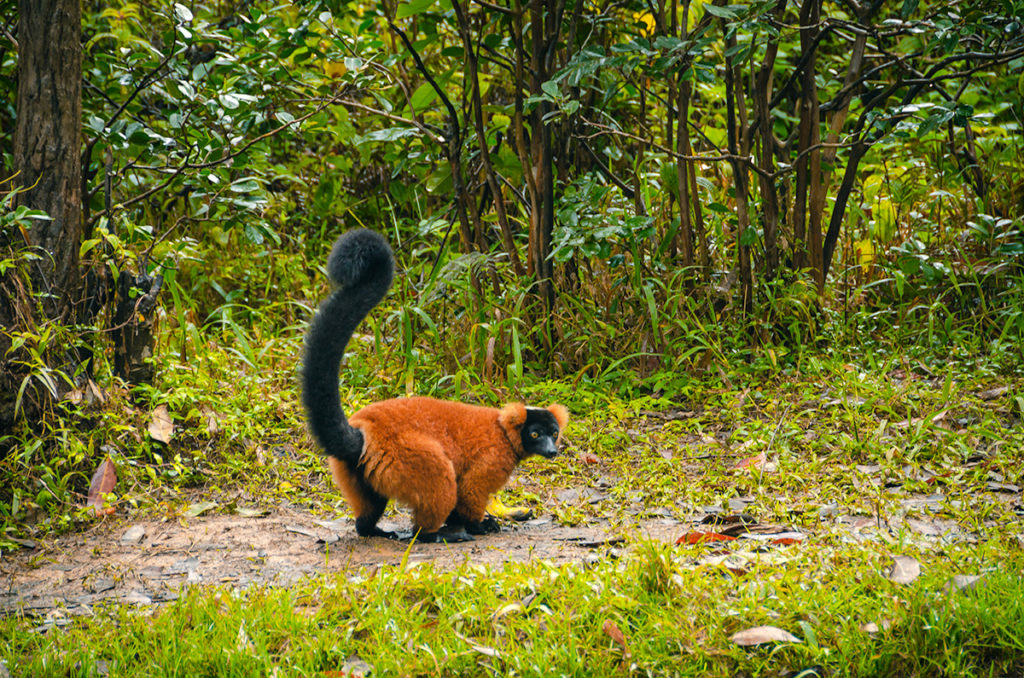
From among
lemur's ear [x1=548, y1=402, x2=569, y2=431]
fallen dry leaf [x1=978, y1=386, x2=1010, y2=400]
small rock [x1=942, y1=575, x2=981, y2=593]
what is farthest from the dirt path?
fallen dry leaf [x1=978, y1=386, x2=1010, y2=400]

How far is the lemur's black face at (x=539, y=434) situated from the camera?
4.12m

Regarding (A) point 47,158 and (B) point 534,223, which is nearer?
(A) point 47,158

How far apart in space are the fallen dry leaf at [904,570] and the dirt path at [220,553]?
0.90 m

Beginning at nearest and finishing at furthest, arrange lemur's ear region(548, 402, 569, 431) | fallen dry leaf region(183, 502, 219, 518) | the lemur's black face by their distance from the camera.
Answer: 1. the lemur's black face
2. lemur's ear region(548, 402, 569, 431)
3. fallen dry leaf region(183, 502, 219, 518)

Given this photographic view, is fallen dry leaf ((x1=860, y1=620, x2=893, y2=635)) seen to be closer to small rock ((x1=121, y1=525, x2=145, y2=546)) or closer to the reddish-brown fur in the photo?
the reddish-brown fur

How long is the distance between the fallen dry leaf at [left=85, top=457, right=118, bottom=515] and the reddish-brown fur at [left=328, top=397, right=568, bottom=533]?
4.32ft

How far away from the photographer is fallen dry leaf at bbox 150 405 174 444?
4.88 m

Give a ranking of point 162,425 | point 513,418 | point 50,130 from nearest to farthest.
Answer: point 513,418, point 50,130, point 162,425

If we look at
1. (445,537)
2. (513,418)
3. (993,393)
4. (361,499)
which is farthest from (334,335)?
(993,393)

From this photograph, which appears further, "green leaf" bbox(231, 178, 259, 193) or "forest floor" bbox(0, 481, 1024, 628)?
"green leaf" bbox(231, 178, 259, 193)

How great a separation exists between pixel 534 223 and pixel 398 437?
274cm

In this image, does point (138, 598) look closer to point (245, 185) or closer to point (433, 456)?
point (433, 456)

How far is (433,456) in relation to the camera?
385cm

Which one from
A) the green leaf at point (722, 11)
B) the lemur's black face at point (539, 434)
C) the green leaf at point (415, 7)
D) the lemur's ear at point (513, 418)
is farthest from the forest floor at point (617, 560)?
the green leaf at point (415, 7)
